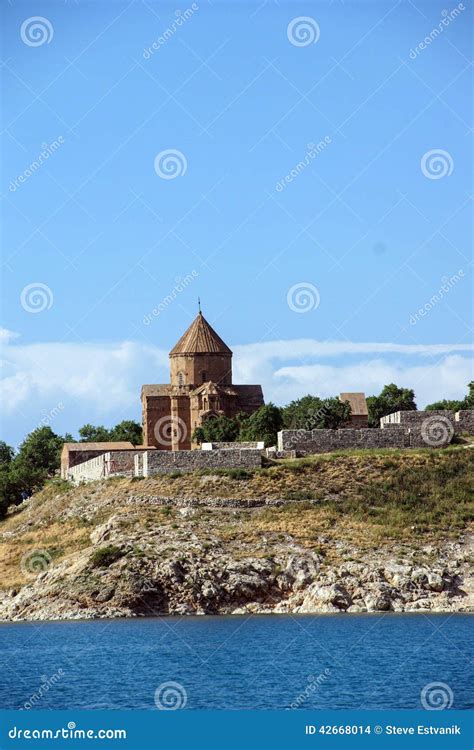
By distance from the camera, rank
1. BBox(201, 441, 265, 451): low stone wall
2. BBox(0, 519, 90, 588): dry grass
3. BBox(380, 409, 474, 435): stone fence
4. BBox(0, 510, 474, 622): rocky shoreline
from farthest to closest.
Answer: BBox(380, 409, 474, 435): stone fence < BBox(201, 441, 265, 451): low stone wall < BBox(0, 519, 90, 588): dry grass < BBox(0, 510, 474, 622): rocky shoreline

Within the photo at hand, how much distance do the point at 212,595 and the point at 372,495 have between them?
521 inches

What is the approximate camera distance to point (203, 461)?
69.6m

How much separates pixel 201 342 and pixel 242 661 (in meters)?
57.6

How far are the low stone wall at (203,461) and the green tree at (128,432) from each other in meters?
36.3

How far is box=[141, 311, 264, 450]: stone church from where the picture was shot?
96.3 meters

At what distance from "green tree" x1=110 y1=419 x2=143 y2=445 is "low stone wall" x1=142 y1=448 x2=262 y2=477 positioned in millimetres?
36306

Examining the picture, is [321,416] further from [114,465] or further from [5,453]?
[5,453]

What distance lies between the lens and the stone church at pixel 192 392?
96312 millimetres

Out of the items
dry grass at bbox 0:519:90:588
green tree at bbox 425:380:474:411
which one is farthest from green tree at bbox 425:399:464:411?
dry grass at bbox 0:519:90:588

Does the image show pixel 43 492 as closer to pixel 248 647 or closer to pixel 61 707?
pixel 248 647

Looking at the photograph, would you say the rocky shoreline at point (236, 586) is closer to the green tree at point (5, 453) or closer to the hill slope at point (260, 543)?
the hill slope at point (260, 543)

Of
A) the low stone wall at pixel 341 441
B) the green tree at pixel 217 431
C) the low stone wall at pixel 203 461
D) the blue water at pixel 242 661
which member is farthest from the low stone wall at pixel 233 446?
the blue water at pixel 242 661

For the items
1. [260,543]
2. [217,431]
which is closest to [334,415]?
[217,431]

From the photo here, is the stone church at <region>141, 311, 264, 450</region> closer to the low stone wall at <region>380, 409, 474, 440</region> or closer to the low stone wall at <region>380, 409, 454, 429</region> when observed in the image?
the low stone wall at <region>380, 409, 454, 429</region>
